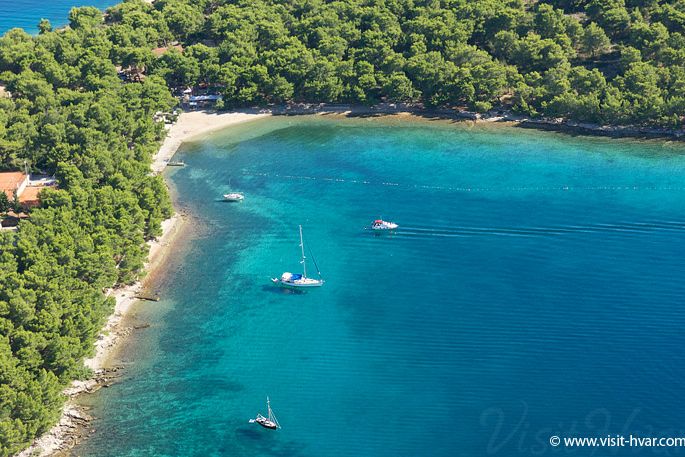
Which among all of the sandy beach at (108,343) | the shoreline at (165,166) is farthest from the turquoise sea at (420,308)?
the shoreline at (165,166)

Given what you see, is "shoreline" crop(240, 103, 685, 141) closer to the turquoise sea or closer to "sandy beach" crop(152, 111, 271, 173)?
"sandy beach" crop(152, 111, 271, 173)

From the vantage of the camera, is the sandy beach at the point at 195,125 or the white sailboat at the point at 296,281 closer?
the white sailboat at the point at 296,281

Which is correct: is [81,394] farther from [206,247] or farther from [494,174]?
[494,174]

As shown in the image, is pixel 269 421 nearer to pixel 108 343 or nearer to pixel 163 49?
pixel 108 343

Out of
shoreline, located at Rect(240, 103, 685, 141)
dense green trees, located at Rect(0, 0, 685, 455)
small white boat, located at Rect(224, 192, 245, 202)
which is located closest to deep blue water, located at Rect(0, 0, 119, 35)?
dense green trees, located at Rect(0, 0, 685, 455)

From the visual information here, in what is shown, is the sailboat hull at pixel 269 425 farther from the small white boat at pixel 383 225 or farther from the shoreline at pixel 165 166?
the small white boat at pixel 383 225

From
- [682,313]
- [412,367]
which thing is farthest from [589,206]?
[412,367]

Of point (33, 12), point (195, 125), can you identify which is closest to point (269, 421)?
point (195, 125)
